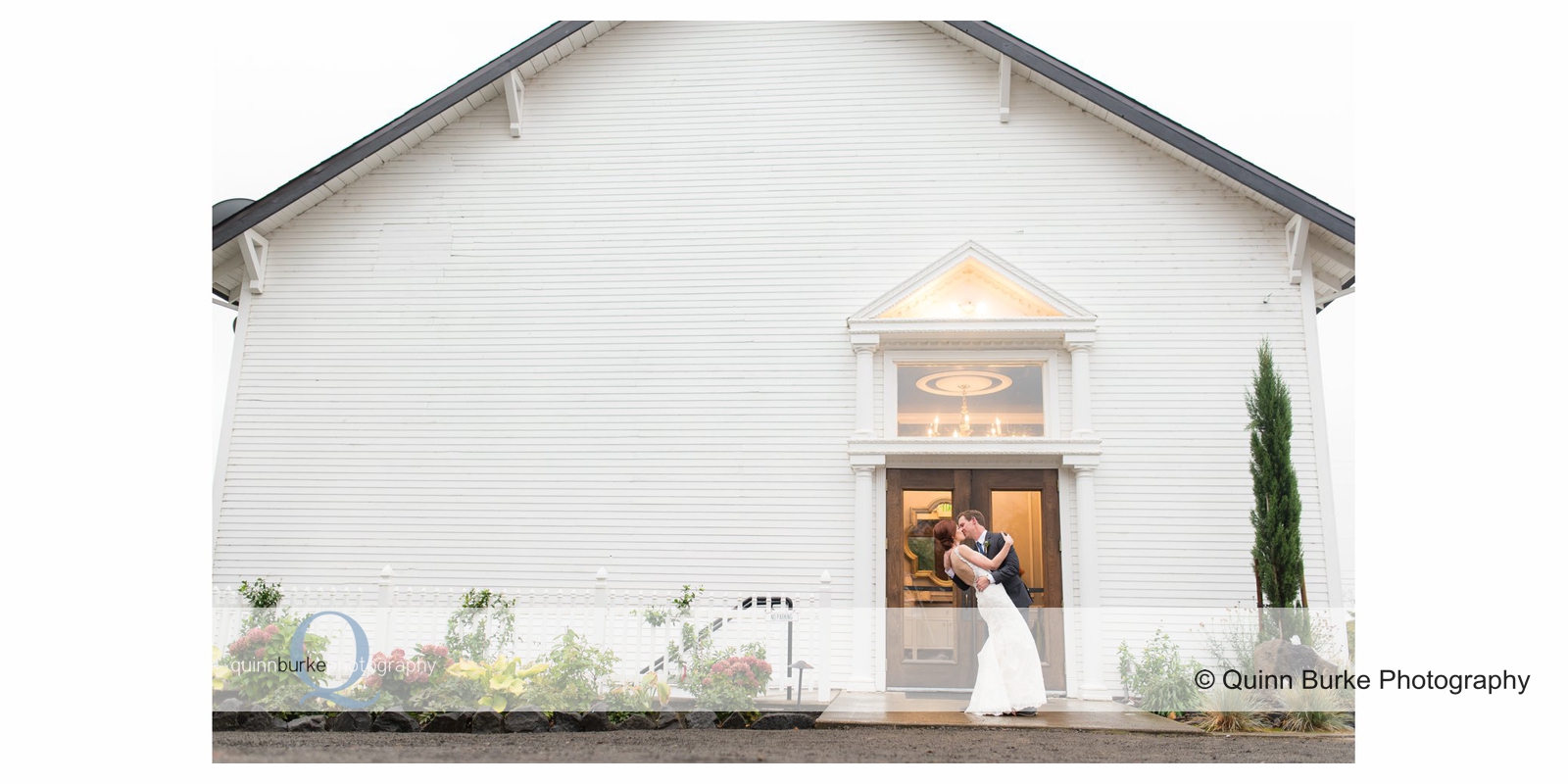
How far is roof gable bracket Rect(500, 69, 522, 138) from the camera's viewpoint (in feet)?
33.3

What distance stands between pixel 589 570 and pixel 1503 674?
7419 mm

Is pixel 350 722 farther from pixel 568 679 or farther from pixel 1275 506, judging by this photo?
pixel 1275 506

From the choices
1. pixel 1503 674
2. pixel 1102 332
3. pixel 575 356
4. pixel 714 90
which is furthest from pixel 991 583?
pixel 714 90


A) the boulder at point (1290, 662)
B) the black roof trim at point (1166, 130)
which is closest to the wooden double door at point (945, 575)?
the boulder at point (1290, 662)

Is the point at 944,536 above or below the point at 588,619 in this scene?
above

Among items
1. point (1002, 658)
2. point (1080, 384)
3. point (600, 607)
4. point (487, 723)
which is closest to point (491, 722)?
point (487, 723)

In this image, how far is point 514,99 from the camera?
404 inches

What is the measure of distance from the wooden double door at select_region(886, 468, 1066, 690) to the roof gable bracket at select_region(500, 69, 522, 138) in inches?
206

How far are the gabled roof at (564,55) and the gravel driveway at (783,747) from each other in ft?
15.0

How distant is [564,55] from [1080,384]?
20.6 ft

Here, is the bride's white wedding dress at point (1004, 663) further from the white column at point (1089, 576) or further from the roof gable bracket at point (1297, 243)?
the roof gable bracket at point (1297, 243)

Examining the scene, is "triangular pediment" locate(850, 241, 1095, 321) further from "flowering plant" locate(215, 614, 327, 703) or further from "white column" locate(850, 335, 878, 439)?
"flowering plant" locate(215, 614, 327, 703)

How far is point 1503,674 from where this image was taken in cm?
739

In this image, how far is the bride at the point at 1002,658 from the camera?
7.67 meters
